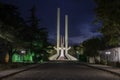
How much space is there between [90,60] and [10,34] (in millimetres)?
54852

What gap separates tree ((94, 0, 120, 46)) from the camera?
32.6 metres

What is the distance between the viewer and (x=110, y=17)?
3541 centimetres

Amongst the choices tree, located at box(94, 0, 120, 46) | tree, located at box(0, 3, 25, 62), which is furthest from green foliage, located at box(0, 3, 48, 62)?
A: tree, located at box(94, 0, 120, 46)

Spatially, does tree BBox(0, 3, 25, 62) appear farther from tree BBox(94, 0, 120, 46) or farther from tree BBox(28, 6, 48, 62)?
tree BBox(28, 6, 48, 62)

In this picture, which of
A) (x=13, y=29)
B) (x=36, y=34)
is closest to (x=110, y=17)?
(x=13, y=29)

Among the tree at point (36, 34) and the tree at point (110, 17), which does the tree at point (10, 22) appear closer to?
the tree at point (110, 17)

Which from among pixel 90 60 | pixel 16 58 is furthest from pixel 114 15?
pixel 90 60

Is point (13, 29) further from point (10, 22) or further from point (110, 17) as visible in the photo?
point (110, 17)

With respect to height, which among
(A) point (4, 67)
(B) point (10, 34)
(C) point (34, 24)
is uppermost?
(C) point (34, 24)

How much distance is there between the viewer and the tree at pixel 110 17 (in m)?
32.6

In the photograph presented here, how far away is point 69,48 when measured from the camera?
19862 centimetres

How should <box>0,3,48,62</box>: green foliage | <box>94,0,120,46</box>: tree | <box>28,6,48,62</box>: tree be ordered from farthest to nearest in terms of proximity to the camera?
<box>28,6,48,62</box>: tree < <box>0,3,48,62</box>: green foliage < <box>94,0,120,46</box>: tree

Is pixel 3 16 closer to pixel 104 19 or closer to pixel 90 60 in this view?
pixel 104 19

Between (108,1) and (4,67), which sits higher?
(108,1)
